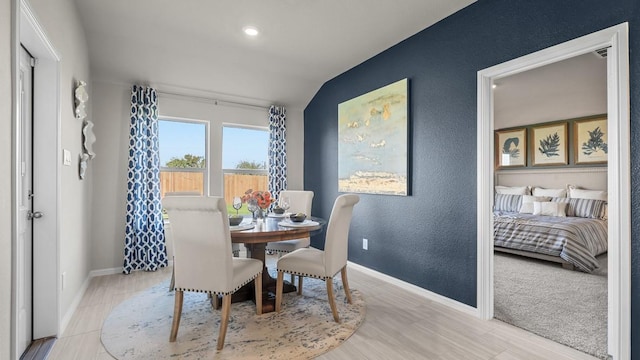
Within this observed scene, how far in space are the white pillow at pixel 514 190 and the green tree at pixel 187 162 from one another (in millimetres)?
5272

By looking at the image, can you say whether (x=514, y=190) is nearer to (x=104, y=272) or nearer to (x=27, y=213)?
(x=104, y=272)

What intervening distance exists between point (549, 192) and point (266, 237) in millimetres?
5243

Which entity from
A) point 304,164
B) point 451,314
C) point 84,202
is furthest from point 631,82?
point 84,202

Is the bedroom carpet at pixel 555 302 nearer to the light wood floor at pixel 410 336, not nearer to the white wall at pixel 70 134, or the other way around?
the light wood floor at pixel 410 336

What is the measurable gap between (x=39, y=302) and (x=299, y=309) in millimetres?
1838

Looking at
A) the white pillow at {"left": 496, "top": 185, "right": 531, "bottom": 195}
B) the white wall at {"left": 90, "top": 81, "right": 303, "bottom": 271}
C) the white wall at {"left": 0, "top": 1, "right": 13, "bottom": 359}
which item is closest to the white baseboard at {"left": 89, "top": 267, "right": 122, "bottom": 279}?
the white wall at {"left": 90, "top": 81, "right": 303, "bottom": 271}

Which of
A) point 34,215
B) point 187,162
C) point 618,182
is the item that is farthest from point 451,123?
point 187,162

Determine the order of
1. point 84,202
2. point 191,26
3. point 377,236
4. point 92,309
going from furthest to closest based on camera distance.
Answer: point 377,236 < point 84,202 < point 191,26 < point 92,309

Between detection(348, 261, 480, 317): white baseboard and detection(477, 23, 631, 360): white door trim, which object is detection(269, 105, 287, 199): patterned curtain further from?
detection(477, 23, 631, 360): white door trim

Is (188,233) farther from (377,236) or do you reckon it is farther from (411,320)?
(377,236)

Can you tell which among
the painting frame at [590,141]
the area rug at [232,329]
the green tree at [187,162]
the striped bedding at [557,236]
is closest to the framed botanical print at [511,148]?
the painting frame at [590,141]

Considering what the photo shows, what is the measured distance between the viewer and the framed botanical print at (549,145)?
5.41 m

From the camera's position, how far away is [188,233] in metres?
2.18

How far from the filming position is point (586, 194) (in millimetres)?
4980
